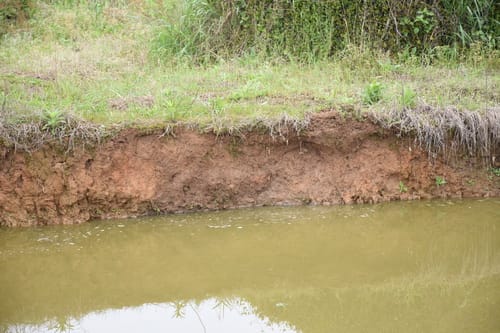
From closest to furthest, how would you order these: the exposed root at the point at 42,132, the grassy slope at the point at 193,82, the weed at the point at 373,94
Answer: the exposed root at the point at 42,132
the grassy slope at the point at 193,82
the weed at the point at 373,94

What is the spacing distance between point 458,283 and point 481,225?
117cm

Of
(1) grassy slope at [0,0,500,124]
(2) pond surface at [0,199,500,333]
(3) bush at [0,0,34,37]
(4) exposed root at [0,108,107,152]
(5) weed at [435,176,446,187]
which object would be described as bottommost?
(2) pond surface at [0,199,500,333]

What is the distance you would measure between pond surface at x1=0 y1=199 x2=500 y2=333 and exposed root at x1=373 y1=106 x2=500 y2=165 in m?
0.56

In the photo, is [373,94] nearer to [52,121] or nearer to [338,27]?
[338,27]

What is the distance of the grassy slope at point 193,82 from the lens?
7.15 m

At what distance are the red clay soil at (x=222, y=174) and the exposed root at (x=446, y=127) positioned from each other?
131mm

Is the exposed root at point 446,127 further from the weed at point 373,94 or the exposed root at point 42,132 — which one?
the exposed root at point 42,132

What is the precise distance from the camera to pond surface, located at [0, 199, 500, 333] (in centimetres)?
524

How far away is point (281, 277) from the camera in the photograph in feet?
18.9

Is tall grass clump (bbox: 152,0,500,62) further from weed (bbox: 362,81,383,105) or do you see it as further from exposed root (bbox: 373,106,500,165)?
exposed root (bbox: 373,106,500,165)

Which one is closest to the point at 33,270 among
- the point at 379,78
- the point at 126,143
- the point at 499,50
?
the point at 126,143

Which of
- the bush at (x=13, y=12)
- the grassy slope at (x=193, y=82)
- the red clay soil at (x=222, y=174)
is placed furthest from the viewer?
the bush at (x=13, y=12)

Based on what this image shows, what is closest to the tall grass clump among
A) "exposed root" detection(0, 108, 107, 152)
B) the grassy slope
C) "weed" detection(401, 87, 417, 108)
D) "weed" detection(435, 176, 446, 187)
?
the grassy slope

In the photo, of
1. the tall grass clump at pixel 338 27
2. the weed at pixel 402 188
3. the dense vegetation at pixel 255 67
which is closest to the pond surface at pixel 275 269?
the weed at pixel 402 188
